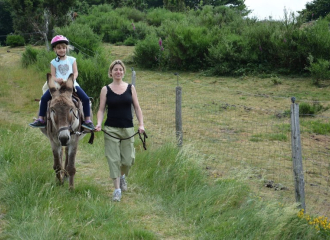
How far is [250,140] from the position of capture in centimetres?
930

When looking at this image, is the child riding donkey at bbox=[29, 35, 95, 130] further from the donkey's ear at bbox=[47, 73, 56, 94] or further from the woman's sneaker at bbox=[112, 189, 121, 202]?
the woman's sneaker at bbox=[112, 189, 121, 202]

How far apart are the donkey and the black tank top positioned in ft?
1.53

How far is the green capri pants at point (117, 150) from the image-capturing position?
5508 millimetres

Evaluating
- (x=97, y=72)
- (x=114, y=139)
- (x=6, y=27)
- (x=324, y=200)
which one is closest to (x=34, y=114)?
(x=97, y=72)

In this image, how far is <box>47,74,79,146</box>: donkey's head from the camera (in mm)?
5109

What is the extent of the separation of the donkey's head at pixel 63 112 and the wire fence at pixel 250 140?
2.43 m

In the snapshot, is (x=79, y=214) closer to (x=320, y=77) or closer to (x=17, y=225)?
(x=17, y=225)

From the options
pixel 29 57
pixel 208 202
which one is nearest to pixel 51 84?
pixel 208 202

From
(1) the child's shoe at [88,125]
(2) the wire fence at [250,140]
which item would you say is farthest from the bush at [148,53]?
(1) the child's shoe at [88,125]

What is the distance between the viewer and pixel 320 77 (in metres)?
15.2

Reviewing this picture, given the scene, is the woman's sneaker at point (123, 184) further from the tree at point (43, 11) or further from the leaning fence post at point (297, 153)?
the tree at point (43, 11)

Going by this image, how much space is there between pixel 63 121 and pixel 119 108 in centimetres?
76

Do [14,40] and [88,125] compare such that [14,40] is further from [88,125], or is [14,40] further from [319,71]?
[88,125]

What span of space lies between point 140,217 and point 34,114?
7.11m
